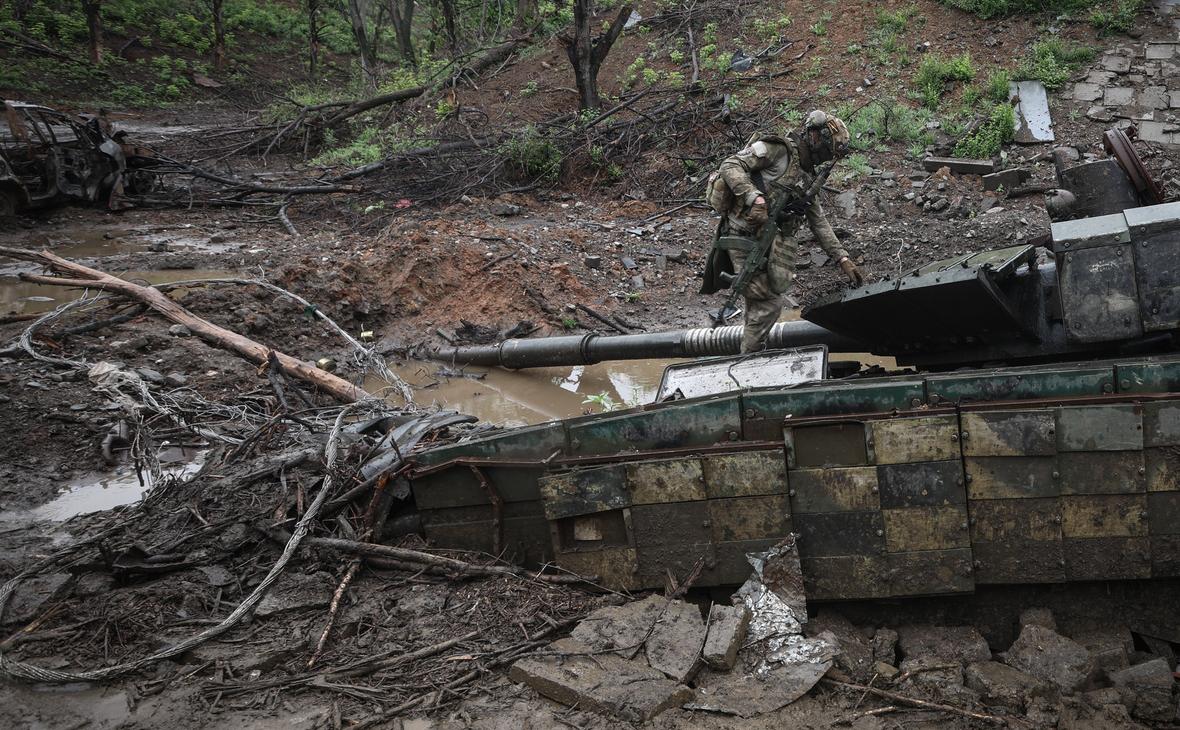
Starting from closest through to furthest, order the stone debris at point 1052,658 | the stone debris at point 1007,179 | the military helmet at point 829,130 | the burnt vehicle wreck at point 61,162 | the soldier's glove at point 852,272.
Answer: the stone debris at point 1052,658
the soldier's glove at point 852,272
the military helmet at point 829,130
the stone debris at point 1007,179
the burnt vehicle wreck at point 61,162

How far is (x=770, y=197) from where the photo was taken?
6.84 meters

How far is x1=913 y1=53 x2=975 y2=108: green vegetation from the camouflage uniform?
7.49 m

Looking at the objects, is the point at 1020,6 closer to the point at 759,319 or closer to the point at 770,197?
the point at 770,197

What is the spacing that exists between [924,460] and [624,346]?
4.42 m

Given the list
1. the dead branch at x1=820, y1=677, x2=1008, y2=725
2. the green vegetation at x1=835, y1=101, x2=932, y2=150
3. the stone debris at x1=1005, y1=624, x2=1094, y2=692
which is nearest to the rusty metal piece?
the stone debris at x1=1005, y1=624, x2=1094, y2=692

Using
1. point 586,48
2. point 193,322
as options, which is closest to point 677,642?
point 193,322

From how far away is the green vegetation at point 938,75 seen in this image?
44.3ft

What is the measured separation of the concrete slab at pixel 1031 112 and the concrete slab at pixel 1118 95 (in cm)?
74

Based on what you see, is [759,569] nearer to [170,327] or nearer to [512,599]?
[512,599]

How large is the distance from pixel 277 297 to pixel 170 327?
1.19m

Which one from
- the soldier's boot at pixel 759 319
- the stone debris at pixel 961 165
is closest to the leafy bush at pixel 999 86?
the stone debris at pixel 961 165

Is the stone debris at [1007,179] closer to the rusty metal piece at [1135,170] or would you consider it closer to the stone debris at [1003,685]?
the rusty metal piece at [1135,170]

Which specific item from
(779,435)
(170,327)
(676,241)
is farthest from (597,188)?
(779,435)

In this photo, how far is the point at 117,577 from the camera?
16.6 feet
